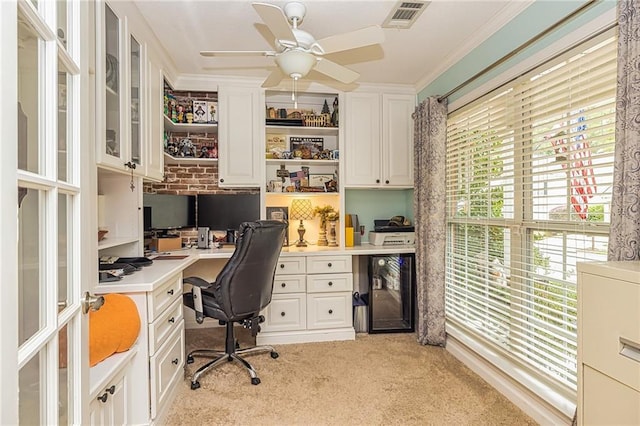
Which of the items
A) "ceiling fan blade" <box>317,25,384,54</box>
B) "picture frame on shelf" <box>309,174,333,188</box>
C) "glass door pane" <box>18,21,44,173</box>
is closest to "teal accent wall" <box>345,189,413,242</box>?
"picture frame on shelf" <box>309,174,333,188</box>

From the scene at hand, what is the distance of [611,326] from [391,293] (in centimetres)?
223

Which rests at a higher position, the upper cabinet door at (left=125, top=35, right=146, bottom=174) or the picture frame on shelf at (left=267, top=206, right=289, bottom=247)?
the upper cabinet door at (left=125, top=35, right=146, bottom=174)

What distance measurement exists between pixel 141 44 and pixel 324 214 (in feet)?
6.68

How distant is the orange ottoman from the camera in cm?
149

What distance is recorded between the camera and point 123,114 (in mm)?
1912

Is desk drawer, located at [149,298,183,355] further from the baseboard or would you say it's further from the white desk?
the baseboard

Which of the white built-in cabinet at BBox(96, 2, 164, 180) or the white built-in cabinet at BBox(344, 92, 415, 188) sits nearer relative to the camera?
the white built-in cabinet at BBox(96, 2, 164, 180)

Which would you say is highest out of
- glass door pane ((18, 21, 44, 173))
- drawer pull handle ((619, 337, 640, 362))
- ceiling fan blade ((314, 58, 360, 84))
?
ceiling fan blade ((314, 58, 360, 84))

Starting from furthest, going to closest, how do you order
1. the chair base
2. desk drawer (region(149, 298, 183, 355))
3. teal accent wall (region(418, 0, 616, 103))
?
1. the chair base
2. desk drawer (region(149, 298, 183, 355))
3. teal accent wall (region(418, 0, 616, 103))

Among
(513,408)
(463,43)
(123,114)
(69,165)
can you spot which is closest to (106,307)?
(69,165)

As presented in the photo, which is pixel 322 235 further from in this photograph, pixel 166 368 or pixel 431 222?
pixel 166 368

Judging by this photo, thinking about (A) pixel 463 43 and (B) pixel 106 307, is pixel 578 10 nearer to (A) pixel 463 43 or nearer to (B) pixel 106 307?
(A) pixel 463 43

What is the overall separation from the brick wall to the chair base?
1.12 meters


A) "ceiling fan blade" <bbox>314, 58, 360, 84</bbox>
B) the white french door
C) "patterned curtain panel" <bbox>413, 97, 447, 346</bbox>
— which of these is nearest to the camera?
the white french door
